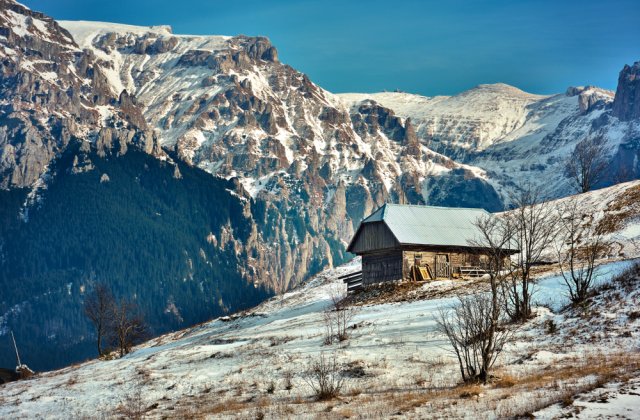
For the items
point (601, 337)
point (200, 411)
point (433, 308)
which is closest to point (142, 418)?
point (200, 411)

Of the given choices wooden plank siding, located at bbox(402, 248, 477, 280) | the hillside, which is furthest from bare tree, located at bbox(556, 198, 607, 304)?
wooden plank siding, located at bbox(402, 248, 477, 280)

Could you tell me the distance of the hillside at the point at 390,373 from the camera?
2805cm

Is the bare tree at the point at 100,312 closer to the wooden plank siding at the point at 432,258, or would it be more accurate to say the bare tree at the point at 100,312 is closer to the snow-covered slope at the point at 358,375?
the wooden plank siding at the point at 432,258

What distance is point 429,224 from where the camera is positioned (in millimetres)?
82125

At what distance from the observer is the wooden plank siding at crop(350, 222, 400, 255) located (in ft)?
263

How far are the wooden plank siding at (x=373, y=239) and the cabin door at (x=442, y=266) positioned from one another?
439 cm

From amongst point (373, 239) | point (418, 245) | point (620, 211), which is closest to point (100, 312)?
point (373, 239)

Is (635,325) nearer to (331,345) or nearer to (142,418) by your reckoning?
(331,345)

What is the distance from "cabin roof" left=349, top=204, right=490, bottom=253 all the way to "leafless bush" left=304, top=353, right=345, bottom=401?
38.2 metres

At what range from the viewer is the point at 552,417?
23312 millimetres

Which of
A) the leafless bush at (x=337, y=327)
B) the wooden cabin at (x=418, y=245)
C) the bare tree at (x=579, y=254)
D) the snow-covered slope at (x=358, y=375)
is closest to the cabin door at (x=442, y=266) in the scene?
the wooden cabin at (x=418, y=245)

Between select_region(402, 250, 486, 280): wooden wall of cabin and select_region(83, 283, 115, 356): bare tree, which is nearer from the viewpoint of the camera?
select_region(402, 250, 486, 280): wooden wall of cabin

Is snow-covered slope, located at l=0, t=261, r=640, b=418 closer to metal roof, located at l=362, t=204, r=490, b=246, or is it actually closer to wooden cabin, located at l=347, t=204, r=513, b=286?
wooden cabin, located at l=347, t=204, r=513, b=286

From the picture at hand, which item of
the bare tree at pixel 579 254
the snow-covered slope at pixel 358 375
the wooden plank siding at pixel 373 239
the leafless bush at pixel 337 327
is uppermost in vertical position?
the wooden plank siding at pixel 373 239
